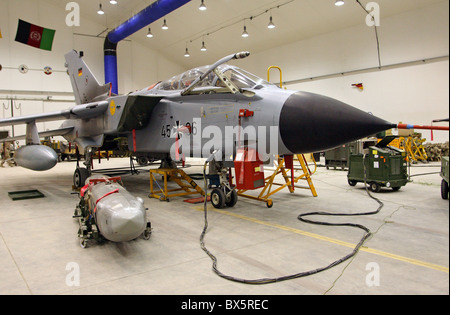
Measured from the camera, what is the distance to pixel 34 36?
58.1 ft

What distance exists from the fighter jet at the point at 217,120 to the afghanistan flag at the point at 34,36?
1012cm

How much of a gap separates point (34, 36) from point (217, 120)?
17.2 m

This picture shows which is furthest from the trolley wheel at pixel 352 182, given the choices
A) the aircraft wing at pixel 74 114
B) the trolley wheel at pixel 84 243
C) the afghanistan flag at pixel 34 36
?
the afghanistan flag at pixel 34 36

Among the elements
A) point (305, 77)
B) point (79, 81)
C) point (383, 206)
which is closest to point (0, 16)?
point (79, 81)

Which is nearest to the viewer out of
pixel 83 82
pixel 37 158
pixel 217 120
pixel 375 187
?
pixel 217 120

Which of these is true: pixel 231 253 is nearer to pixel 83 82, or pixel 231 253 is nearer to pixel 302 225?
pixel 302 225

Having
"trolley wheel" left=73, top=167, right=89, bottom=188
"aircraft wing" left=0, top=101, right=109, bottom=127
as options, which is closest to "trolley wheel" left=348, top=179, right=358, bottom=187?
"aircraft wing" left=0, top=101, right=109, bottom=127

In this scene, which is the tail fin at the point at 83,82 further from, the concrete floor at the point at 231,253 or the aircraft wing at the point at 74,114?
the concrete floor at the point at 231,253

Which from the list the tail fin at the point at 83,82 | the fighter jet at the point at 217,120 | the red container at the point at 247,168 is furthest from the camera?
the tail fin at the point at 83,82

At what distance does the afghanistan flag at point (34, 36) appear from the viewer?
621 inches

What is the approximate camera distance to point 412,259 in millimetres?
3426

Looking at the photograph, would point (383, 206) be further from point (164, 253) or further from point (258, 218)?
point (164, 253)

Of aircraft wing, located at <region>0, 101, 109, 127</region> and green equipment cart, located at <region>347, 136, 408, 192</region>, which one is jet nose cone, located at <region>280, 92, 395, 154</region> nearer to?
green equipment cart, located at <region>347, 136, 408, 192</region>

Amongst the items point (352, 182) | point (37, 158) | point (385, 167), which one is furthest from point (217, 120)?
point (352, 182)
